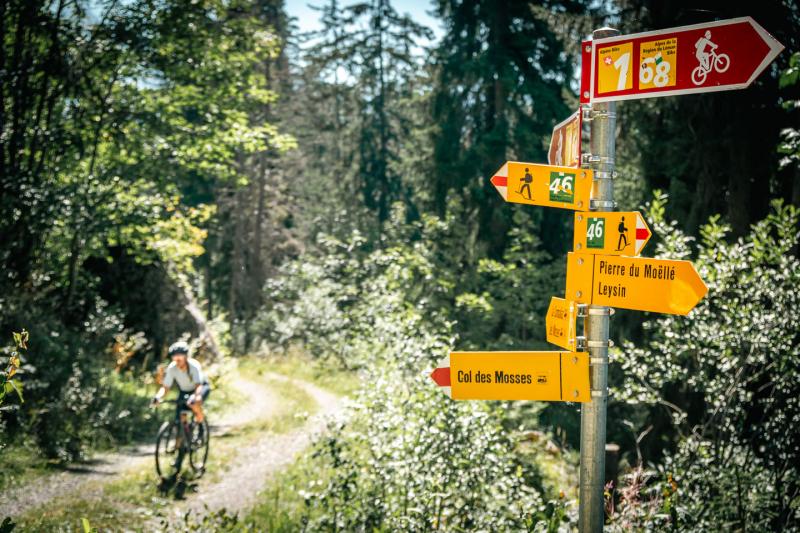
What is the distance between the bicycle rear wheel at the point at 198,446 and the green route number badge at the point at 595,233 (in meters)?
7.79

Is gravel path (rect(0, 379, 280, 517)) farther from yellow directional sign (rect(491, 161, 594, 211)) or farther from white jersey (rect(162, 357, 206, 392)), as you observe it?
yellow directional sign (rect(491, 161, 594, 211))

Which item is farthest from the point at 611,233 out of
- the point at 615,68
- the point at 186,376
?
the point at 186,376

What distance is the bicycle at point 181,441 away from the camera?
28.8ft

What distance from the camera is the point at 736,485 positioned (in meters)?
4.97

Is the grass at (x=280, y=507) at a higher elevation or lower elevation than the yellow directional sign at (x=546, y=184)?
lower

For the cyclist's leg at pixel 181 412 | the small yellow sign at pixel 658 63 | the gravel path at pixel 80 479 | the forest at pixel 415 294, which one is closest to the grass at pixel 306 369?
the forest at pixel 415 294

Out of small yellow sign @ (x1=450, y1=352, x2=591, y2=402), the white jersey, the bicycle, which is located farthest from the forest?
small yellow sign @ (x1=450, y1=352, x2=591, y2=402)

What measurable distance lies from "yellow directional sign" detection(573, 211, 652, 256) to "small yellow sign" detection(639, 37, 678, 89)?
63 centimetres

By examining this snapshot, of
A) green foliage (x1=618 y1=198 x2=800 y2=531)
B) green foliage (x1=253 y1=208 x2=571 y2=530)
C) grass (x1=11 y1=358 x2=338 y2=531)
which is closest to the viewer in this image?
green foliage (x1=618 y1=198 x2=800 y2=531)

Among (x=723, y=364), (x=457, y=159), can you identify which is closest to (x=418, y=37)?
(x=457, y=159)

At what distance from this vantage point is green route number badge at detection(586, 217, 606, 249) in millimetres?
2938

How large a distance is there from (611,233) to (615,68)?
0.80 metres

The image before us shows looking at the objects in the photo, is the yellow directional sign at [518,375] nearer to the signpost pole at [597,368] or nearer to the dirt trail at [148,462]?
the signpost pole at [597,368]

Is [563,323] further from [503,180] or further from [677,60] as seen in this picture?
[677,60]
